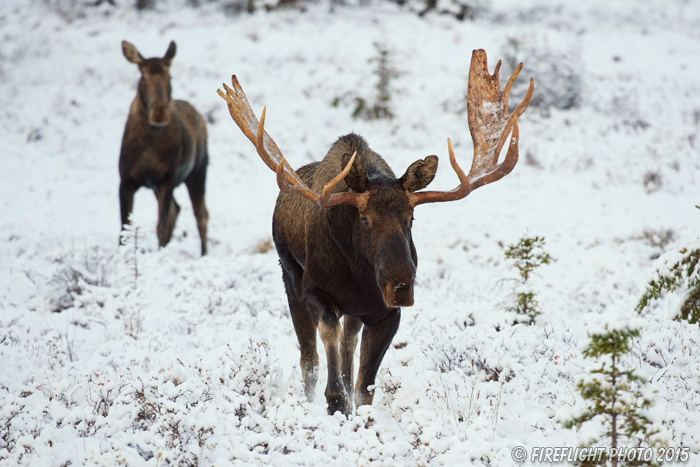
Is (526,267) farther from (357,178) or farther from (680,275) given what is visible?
(357,178)

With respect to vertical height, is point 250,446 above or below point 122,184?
below

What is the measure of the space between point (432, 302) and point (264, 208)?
19.4ft

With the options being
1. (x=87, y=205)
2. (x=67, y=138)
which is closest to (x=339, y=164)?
(x=87, y=205)

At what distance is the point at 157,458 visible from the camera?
3195 millimetres

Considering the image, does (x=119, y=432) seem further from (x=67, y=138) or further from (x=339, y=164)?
(x=67, y=138)

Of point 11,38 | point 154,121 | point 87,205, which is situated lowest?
point 87,205

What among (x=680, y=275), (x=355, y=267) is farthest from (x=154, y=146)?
(x=680, y=275)

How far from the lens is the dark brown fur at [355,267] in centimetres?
374

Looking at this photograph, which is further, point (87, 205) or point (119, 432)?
point (87, 205)

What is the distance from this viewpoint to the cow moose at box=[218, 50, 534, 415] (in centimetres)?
385

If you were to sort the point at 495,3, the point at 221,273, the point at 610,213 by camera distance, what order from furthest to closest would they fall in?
the point at 495,3, the point at 610,213, the point at 221,273

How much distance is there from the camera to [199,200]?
9938 mm

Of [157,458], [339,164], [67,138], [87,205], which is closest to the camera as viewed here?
[157,458]

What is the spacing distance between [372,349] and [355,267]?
59cm
